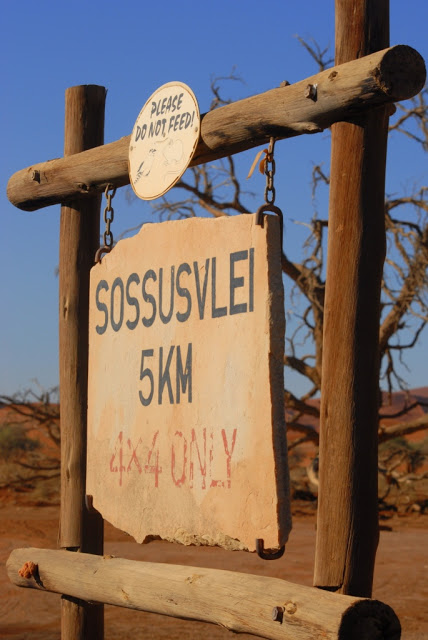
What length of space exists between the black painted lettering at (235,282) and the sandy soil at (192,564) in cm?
370

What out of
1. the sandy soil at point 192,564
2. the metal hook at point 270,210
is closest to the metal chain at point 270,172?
the metal hook at point 270,210

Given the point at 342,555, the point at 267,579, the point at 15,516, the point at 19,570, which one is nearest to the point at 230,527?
the point at 267,579

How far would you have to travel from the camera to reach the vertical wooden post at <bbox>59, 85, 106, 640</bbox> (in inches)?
171

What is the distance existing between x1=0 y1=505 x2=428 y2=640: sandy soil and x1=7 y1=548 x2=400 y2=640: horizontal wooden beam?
7.90 ft

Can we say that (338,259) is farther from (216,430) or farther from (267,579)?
(267,579)

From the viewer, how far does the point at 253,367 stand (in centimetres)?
325

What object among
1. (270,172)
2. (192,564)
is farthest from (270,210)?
(192,564)

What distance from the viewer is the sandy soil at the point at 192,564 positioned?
6.55 meters

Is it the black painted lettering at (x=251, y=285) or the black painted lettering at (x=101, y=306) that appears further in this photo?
the black painted lettering at (x=101, y=306)

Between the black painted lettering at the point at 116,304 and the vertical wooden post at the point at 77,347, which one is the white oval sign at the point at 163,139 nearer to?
the black painted lettering at the point at 116,304

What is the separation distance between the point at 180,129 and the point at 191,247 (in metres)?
0.58

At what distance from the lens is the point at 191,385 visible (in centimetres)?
355

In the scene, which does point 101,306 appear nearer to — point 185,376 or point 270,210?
point 185,376

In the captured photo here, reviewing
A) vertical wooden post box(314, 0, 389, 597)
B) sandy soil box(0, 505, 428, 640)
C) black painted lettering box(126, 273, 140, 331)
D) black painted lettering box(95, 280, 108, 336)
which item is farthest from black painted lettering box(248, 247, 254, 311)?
sandy soil box(0, 505, 428, 640)
